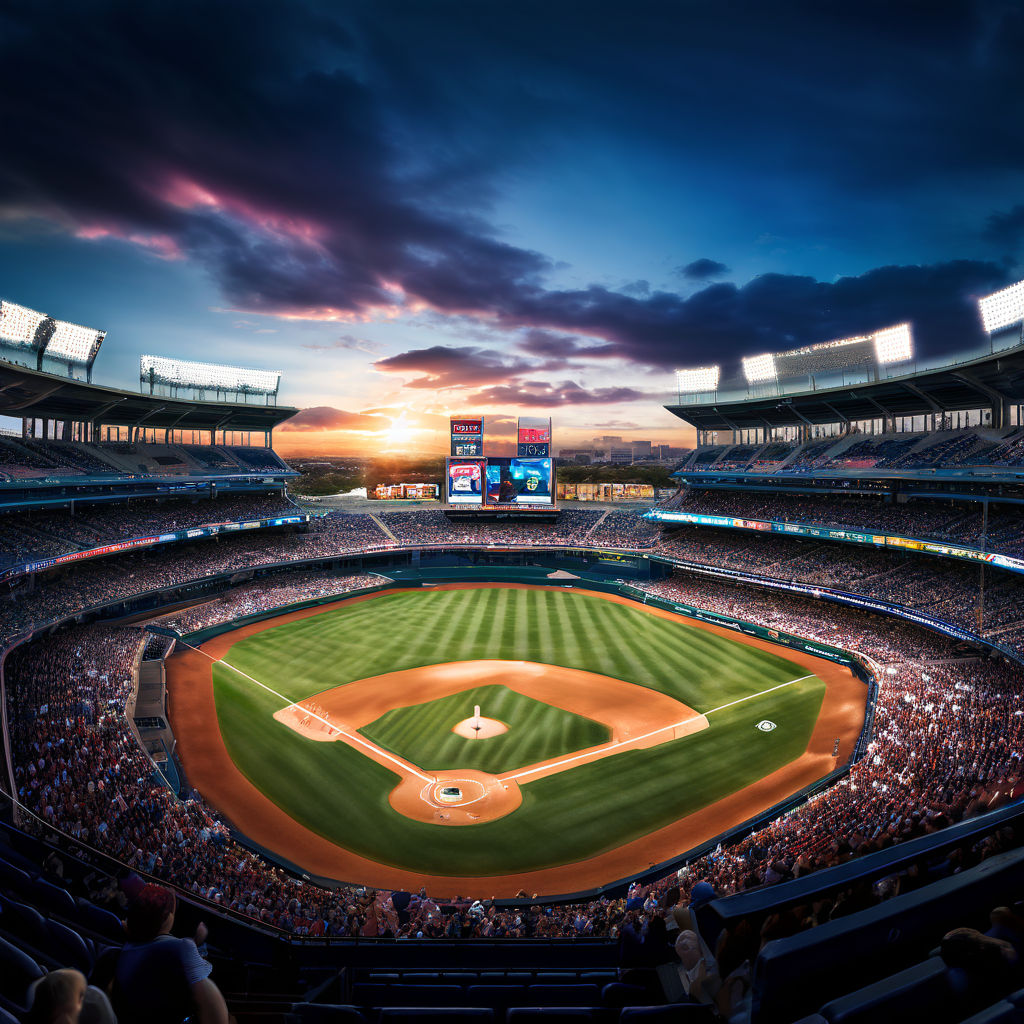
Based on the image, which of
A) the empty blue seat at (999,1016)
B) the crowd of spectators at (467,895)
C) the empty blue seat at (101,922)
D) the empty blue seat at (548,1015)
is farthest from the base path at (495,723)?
the empty blue seat at (999,1016)

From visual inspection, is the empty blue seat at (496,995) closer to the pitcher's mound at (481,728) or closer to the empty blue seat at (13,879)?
the empty blue seat at (13,879)

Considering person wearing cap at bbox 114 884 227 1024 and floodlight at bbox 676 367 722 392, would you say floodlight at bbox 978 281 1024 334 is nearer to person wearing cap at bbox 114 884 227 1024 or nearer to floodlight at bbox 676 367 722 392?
floodlight at bbox 676 367 722 392

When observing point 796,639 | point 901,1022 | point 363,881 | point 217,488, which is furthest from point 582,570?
point 901,1022

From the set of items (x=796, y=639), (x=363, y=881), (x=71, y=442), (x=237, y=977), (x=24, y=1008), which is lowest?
(x=363, y=881)

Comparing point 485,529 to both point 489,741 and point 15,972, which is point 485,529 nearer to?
point 489,741

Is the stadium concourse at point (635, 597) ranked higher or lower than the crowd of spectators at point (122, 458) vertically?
lower

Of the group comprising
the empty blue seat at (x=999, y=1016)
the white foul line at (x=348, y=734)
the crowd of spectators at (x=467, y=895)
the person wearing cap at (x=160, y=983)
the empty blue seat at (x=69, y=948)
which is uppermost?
the empty blue seat at (x=999, y=1016)

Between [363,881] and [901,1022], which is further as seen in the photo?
[363,881]

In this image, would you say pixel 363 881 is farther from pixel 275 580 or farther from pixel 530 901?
pixel 275 580
